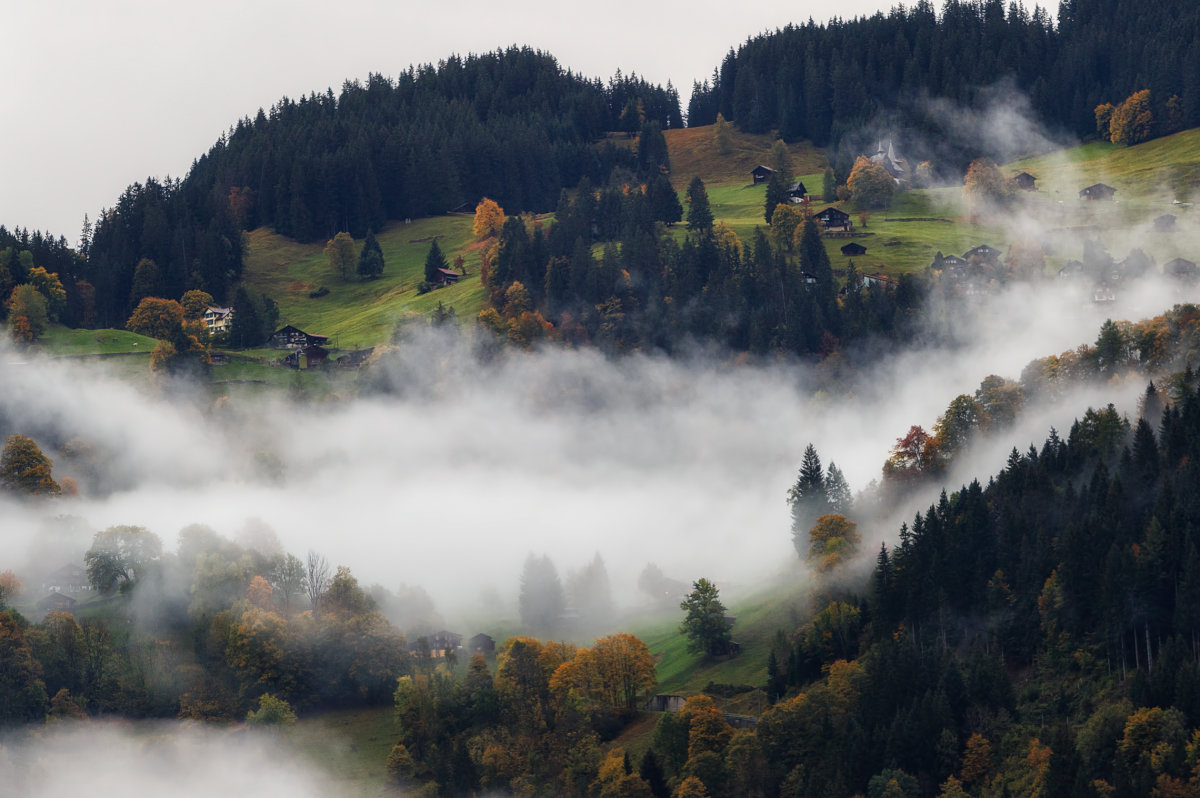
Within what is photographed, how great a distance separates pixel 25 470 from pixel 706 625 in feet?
286

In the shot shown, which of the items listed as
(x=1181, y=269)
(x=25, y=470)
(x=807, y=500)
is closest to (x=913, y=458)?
(x=807, y=500)

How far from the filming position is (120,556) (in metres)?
175

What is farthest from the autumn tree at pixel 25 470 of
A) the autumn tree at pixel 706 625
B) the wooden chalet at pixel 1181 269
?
the wooden chalet at pixel 1181 269

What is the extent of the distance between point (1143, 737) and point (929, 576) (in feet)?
91.6

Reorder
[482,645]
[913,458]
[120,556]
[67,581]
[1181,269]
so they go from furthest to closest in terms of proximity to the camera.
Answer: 1. [1181,269]
2. [67,581]
3. [120,556]
4. [482,645]
5. [913,458]

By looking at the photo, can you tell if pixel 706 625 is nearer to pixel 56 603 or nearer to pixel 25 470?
pixel 56 603

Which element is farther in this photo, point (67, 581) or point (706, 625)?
point (67, 581)

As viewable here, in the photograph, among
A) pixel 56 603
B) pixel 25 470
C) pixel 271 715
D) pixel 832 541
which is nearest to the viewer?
pixel 832 541

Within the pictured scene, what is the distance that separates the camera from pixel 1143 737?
104 metres

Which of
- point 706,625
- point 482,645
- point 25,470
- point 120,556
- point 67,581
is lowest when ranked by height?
point 482,645

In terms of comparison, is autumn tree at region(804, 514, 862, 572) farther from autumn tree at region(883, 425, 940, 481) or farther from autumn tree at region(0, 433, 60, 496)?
autumn tree at region(0, 433, 60, 496)

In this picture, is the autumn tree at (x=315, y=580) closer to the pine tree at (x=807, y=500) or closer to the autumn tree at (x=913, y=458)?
the pine tree at (x=807, y=500)

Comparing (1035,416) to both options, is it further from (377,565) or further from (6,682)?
(6,682)

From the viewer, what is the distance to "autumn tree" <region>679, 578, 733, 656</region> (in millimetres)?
146375
